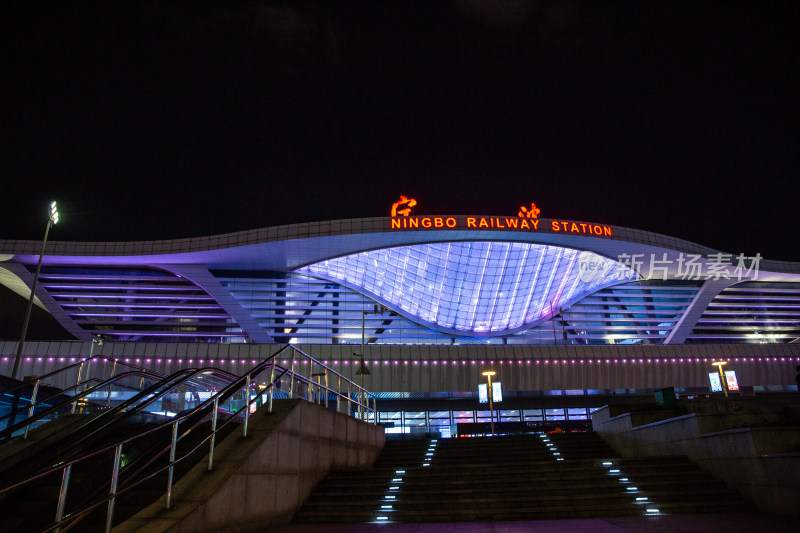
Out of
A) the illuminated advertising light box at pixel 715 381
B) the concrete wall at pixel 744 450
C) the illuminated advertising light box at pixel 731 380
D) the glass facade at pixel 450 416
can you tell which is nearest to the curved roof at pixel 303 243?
the illuminated advertising light box at pixel 715 381

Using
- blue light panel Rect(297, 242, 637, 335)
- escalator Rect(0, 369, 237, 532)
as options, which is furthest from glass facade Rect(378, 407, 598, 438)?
escalator Rect(0, 369, 237, 532)

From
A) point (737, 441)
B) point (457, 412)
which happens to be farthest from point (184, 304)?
point (737, 441)

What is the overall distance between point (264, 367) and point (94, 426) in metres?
2.59

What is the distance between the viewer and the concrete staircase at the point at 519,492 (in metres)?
8.76

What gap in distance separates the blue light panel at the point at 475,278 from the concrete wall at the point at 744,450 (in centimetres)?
3177

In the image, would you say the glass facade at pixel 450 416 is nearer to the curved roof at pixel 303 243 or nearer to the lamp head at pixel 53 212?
the curved roof at pixel 303 243

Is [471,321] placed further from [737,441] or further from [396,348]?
[737,441]

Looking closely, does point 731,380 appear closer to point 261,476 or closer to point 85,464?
point 261,476

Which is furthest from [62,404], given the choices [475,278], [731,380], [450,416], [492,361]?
[450,416]

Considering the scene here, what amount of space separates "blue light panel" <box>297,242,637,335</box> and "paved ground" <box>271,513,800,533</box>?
35.8 metres

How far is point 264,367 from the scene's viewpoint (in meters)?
8.89

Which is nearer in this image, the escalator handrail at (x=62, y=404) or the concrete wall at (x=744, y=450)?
the escalator handrail at (x=62, y=404)

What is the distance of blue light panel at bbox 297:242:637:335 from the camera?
4441 cm

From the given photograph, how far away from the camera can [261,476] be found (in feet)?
25.1
